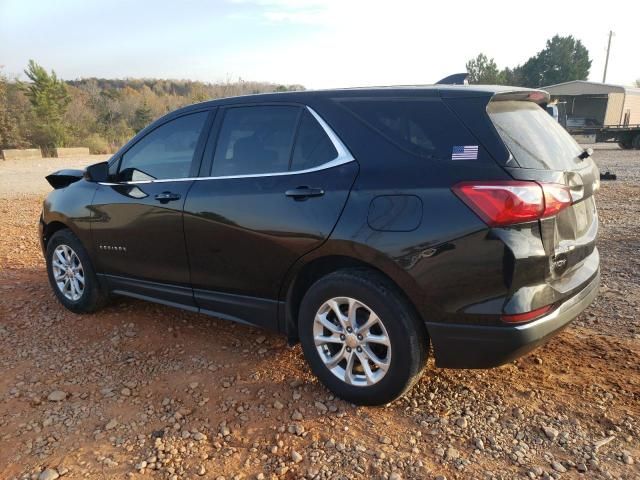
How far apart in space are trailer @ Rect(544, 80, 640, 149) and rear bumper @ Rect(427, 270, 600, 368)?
28.9 meters

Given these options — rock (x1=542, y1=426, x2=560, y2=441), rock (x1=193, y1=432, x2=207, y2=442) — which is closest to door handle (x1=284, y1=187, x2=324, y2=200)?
rock (x1=193, y1=432, x2=207, y2=442)

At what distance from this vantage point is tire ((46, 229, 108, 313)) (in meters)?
4.25

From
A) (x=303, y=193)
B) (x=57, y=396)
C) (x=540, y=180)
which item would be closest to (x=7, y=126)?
(x=57, y=396)

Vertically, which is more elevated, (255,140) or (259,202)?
(255,140)

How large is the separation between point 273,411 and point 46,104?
117ft

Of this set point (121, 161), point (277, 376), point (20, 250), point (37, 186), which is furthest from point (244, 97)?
point (37, 186)

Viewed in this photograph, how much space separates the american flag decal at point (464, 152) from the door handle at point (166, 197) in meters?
1.93

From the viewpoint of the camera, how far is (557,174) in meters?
2.55

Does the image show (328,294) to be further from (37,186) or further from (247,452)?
(37,186)

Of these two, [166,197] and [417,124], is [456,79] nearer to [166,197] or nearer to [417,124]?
[417,124]

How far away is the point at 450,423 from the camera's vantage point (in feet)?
8.98

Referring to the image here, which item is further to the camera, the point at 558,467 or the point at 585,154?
the point at 585,154

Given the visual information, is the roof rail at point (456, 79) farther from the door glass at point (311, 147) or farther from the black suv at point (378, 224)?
the door glass at point (311, 147)

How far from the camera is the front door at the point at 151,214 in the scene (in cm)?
356
